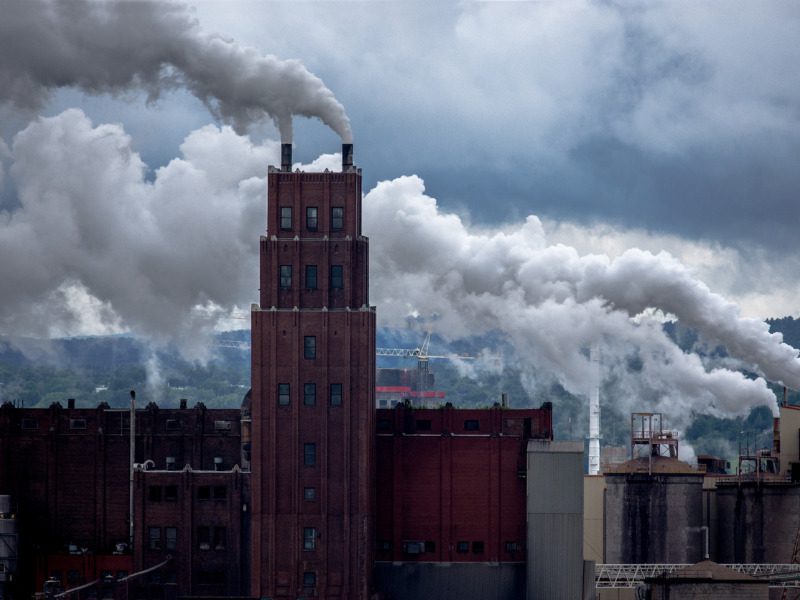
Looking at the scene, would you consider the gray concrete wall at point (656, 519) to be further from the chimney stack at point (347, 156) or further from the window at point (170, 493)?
the window at point (170, 493)

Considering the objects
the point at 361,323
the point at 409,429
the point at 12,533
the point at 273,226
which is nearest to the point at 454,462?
the point at 409,429

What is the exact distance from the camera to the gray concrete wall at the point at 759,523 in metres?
139

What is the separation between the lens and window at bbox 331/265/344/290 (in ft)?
403

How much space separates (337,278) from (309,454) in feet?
38.4

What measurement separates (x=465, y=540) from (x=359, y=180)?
25.7 m

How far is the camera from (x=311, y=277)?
122875 millimetres

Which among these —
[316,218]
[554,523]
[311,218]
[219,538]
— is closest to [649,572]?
[554,523]

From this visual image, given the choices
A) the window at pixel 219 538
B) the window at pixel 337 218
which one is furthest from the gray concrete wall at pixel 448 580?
the window at pixel 337 218

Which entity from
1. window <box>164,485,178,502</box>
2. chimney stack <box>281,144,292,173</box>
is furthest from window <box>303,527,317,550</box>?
chimney stack <box>281,144,292,173</box>

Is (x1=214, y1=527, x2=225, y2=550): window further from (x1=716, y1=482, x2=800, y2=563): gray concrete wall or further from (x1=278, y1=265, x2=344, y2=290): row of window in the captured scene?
(x1=716, y1=482, x2=800, y2=563): gray concrete wall

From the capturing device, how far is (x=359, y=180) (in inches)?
4899

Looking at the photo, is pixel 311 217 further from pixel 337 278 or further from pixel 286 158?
pixel 286 158

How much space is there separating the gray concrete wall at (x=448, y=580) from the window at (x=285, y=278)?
66.2 ft

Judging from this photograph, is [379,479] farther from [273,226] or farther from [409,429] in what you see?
[273,226]
